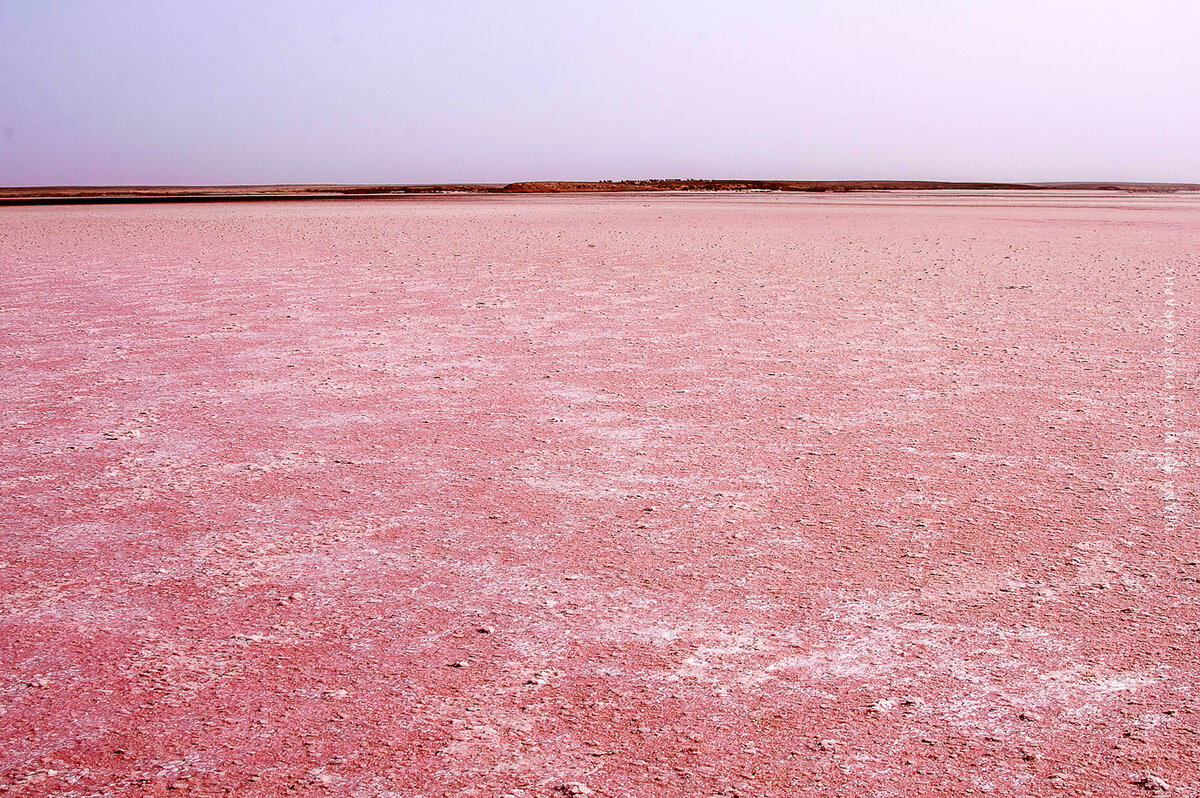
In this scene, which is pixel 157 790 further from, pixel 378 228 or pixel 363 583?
pixel 378 228

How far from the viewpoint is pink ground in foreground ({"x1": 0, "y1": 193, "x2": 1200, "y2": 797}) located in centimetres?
242

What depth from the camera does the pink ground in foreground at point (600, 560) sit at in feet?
7.95

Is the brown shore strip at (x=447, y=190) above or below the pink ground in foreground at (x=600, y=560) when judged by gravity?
above

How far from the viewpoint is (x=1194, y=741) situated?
2.44 meters

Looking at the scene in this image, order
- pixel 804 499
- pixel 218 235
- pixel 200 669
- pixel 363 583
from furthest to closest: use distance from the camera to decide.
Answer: pixel 218 235, pixel 804 499, pixel 363 583, pixel 200 669

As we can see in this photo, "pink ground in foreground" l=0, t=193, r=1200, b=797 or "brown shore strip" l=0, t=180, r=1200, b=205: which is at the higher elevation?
"brown shore strip" l=0, t=180, r=1200, b=205

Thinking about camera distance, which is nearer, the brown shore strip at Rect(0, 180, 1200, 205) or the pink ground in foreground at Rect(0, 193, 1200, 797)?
the pink ground in foreground at Rect(0, 193, 1200, 797)

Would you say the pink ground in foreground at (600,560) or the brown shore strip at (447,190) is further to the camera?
the brown shore strip at (447,190)

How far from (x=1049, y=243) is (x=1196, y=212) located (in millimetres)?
20011

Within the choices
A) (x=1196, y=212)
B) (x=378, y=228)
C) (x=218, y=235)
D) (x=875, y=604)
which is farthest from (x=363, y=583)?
(x=1196, y=212)

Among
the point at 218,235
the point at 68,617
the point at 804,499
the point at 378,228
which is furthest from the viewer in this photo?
the point at 378,228

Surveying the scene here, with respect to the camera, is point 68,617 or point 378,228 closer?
point 68,617

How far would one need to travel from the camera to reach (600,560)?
3.55 meters

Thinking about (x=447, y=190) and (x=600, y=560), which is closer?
(x=600, y=560)
